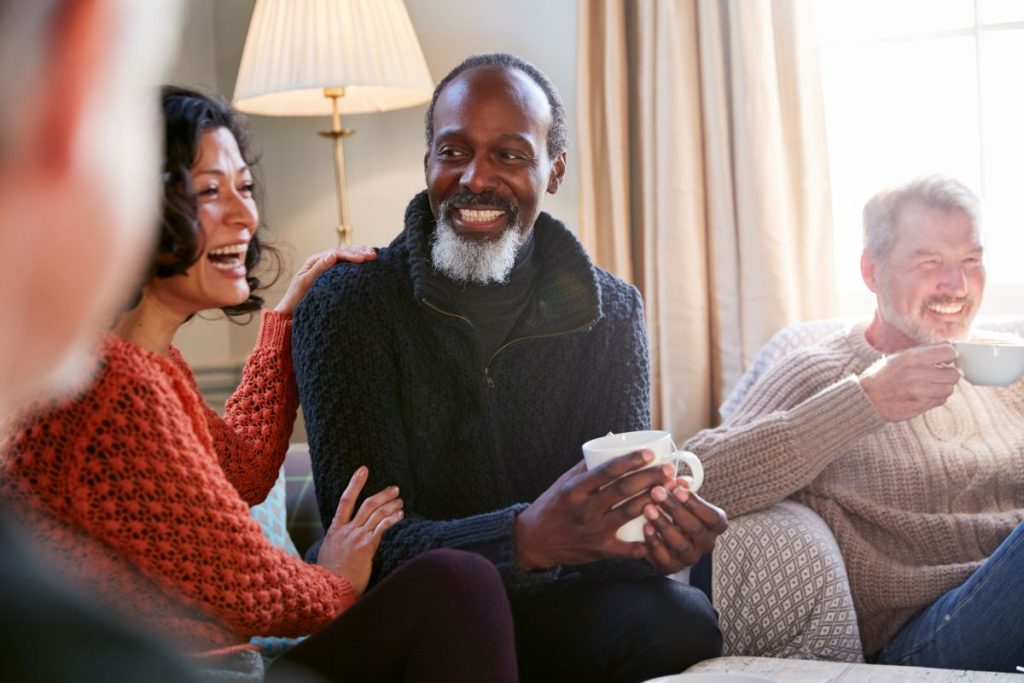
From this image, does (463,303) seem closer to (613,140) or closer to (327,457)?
(327,457)

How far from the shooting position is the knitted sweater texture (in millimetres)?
1575

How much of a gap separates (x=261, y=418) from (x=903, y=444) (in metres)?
1.14

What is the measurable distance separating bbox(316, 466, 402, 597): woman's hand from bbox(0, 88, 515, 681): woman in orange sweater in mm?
104

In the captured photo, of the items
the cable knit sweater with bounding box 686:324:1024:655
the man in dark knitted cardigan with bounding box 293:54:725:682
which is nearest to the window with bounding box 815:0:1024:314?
the cable knit sweater with bounding box 686:324:1024:655

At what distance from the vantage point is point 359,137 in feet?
10.8

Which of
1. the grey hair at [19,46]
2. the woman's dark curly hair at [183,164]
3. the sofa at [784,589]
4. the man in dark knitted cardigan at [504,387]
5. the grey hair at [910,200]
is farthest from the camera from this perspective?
the grey hair at [910,200]

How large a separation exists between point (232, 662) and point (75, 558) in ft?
0.71

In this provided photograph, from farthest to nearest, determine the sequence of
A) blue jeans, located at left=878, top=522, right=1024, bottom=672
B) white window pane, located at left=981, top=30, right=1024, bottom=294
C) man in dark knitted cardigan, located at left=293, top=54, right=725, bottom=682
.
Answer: white window pane, located at left=981, top=30, right=1024, bottom=294
blue jeans, located at left=878, top=522, right=1024, bottom=672
man in dark knitted cardigan, located at left=293, top=54, right=725, bottom=682

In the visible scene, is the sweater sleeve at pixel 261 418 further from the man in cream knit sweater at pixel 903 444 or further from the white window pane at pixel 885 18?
the white window pane at pixel 885 18

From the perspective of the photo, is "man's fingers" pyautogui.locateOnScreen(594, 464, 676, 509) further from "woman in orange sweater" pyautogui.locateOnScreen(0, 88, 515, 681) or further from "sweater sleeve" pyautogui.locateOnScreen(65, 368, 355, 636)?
"sweater sleeve" pyautogui.locateOnScreen(65, 368, 355, 636)

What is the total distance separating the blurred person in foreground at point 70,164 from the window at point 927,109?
260 cm

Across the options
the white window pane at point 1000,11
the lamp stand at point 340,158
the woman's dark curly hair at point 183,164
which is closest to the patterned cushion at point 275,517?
the woman's dark curly hair at point 183,164

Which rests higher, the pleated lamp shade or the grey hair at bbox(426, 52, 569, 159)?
the pleated lamp shade

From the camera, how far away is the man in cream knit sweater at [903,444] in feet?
6.14
